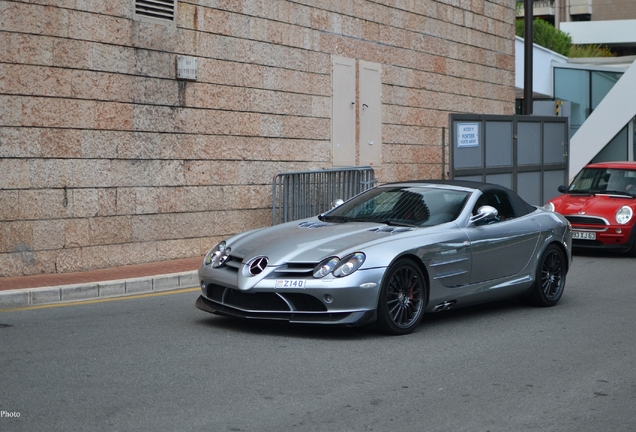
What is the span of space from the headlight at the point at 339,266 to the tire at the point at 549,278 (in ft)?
9.17

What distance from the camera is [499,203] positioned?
366 inches

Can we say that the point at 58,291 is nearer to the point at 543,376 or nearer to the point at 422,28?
the point at 543,376

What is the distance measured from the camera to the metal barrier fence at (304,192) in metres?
14.8

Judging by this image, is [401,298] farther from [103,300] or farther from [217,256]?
[103,300]

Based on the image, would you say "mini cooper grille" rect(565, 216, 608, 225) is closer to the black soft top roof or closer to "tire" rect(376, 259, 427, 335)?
the black soft top roof

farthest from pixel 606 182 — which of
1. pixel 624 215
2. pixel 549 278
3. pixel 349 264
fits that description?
pixel 349 264

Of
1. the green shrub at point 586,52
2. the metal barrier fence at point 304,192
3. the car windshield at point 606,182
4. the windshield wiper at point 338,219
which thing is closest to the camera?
the windshield wiper at point 338,219

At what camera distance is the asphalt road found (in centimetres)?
515

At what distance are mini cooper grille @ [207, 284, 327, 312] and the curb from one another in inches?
114

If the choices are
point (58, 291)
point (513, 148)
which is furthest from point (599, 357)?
point (513, 148)

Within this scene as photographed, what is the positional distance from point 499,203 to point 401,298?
218 centimetres

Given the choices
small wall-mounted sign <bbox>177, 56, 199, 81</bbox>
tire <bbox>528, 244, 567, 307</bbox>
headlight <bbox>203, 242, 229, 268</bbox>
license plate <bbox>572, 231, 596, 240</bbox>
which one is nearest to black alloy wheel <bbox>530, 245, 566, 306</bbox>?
tire <bbox>528, 244, 567, 307</bbox>

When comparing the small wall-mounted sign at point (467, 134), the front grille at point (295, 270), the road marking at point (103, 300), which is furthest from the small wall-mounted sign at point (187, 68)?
the front grille at point (295, 270)

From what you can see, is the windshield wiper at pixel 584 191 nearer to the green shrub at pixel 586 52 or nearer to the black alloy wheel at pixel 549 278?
the black alloy wheel at pixel 549 278
